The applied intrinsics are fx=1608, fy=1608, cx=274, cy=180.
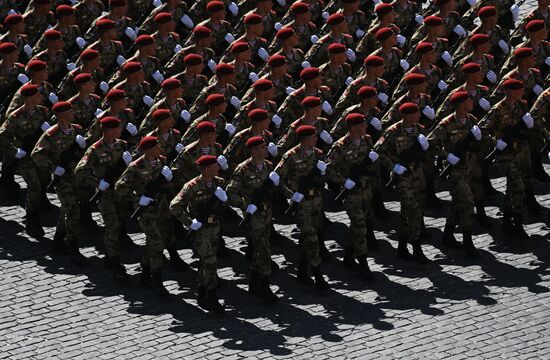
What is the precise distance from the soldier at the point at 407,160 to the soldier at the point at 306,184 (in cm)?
111

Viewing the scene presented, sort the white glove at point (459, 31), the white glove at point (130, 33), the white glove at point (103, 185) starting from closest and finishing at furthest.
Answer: the white glove at point (103, 185)
the white glove at point (459, 31)
the white glove at point (130, 33)

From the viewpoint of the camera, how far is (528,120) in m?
21.4

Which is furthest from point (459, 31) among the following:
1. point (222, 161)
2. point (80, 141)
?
point (80, 141)

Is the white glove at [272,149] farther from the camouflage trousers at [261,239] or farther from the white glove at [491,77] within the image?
the white glove at [491,77]

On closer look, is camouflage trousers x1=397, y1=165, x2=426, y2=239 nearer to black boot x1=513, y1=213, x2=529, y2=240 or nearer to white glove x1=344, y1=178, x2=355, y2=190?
white glove x1=344, y1=178, x2=355, y2=190

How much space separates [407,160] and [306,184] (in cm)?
153

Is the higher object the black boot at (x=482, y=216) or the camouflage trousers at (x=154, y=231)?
the camouflage trousers at (x=154, y=231)

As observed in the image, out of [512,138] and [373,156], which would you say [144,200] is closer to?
[373,156]

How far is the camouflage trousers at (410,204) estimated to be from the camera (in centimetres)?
2111

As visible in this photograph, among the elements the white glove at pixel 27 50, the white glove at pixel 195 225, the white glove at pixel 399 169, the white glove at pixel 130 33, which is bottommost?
the white glove at pixel 195 225

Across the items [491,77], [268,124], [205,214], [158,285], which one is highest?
[491,77]

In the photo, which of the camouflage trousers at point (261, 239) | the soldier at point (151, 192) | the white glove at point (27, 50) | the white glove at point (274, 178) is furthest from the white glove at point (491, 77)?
the white glove at point (27, 50)

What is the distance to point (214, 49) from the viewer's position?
79.8 ft

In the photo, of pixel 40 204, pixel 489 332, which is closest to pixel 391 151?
pixel 489 332
